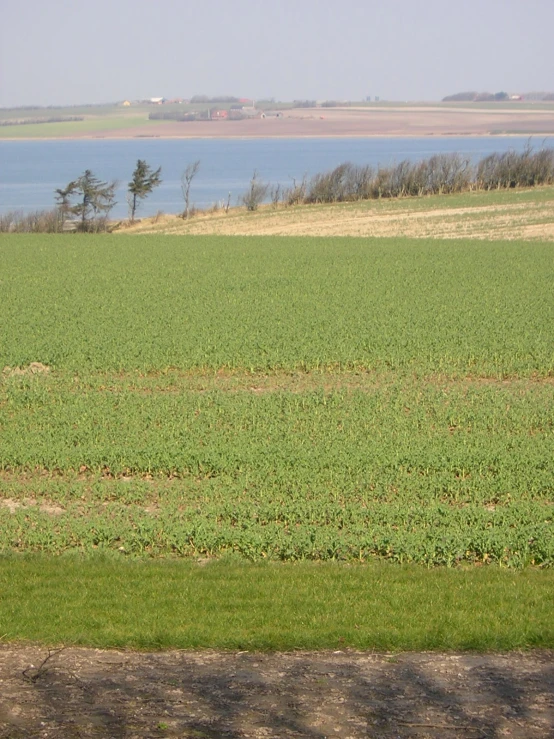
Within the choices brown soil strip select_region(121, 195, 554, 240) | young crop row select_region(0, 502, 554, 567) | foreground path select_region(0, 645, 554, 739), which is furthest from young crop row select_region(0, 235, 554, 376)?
foreground path select_region(0, 645, 554, 739)

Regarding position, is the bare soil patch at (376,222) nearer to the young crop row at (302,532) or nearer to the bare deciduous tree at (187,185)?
the bare deciduous tree at (187,185)

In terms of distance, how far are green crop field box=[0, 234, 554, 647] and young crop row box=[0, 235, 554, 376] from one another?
0.09 meters

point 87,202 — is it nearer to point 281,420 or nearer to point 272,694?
point 281,420

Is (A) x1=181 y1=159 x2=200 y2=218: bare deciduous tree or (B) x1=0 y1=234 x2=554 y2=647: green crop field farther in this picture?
(A) x1=181 y1=159 x2=200 y2=218: bare deciduous tree

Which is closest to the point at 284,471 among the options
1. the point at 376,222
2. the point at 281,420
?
the point at 281,420

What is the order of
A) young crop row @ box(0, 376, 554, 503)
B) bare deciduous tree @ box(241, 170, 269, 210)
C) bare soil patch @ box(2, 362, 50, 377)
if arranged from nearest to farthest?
young crop row @ box(0, 376, 554, 503) < bare soil patch @ box(2, 362, 50, 377) < bare deciduous tree @ box(241, 170, 269, 210)

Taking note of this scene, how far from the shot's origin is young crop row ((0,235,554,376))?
18.8 m

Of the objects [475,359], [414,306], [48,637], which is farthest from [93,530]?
[414,306]

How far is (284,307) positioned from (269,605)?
16.9 m

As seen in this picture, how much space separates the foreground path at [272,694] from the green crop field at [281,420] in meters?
0.49

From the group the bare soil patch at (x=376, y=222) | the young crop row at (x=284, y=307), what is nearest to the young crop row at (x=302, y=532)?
the young crop row at (x=284, y=307)

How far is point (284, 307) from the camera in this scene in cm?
2420

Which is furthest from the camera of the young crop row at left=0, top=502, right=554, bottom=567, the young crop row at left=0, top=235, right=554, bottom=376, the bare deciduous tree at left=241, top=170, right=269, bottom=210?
the bare deciduous tree at left=241, top=170, right=269, bottom=210

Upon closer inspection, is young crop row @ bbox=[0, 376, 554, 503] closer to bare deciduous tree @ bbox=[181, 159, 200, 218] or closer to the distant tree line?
bare deciduous tree @ bbox=[181, 159, 200, 218]
